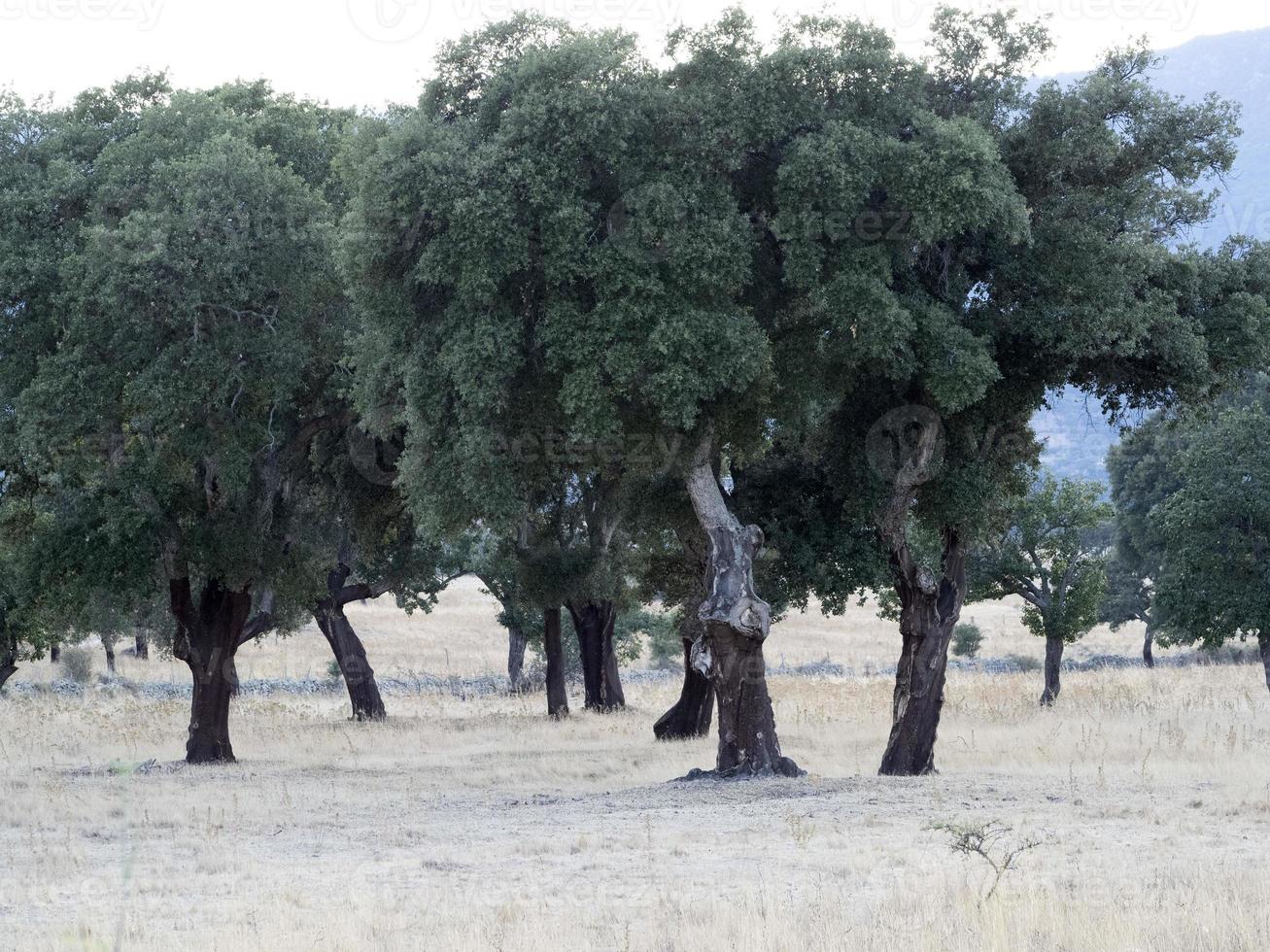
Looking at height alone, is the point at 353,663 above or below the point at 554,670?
above

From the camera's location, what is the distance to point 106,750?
28.9 meters

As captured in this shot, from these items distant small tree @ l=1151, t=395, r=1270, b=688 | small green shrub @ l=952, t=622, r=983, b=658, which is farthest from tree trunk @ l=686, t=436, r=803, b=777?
small green shrub @ l=952, t=622, r=983, b=658

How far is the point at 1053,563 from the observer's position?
41.2 m

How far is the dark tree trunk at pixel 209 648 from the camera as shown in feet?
83.8

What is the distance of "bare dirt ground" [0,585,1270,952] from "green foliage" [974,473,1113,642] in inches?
304

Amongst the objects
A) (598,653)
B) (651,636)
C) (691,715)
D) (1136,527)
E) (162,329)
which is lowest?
(691,715)

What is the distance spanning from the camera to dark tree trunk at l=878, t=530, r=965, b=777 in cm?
2031

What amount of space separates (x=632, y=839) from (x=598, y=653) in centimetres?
2396

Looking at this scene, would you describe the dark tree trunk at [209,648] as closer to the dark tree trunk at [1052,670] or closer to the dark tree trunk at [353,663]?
the dark tree trunk at [353,663]

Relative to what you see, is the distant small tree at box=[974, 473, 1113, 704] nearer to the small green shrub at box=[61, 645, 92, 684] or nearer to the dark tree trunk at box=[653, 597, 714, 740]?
the dark tree trunk at box=[653, 597, 714, 740]

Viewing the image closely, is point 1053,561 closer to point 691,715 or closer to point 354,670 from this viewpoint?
point 691,715

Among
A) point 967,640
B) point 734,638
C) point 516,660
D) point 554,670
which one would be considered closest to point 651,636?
point 516,660

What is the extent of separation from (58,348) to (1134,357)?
649 inches

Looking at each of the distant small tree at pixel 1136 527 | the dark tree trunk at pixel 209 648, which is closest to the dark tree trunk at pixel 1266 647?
the distant small tree at pixel 1136 527
